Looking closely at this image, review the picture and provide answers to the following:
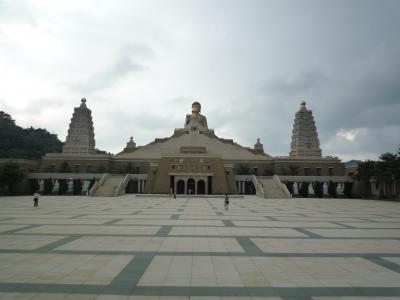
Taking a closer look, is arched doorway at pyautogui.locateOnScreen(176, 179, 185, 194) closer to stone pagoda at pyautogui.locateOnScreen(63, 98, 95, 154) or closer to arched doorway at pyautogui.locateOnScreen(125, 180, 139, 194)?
arched doorway at pyautogui.locateOnScreen(125, 180, 139, 194)

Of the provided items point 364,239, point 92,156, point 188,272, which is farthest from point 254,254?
point 92,156

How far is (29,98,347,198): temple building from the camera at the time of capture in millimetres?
48438

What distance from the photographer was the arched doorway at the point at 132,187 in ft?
171

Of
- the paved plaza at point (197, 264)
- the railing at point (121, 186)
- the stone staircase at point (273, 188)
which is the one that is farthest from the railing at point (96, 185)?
the paved plaza at point (197, 264)

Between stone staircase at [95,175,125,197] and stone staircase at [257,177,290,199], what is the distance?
19887 mm

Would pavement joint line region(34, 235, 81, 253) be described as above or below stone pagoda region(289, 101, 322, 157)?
below

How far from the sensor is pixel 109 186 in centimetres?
4653

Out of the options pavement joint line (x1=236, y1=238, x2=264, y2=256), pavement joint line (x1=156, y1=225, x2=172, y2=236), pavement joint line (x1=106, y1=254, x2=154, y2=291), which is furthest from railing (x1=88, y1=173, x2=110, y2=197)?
pavement joint line (x1=106, y1=254, x2=154, y2=291)

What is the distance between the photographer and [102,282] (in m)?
6.50

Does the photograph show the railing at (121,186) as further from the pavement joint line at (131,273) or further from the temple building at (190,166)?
the pavement joint line at (131,273)

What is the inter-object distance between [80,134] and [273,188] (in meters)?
35.6

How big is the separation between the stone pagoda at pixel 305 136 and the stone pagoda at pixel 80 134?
37.7 m

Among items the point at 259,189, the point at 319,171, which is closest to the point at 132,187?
the point at 259,189

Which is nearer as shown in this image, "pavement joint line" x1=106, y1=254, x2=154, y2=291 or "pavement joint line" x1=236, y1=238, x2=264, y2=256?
"pavement joint line" x1=106, y1=254, x2=154, y2=291
